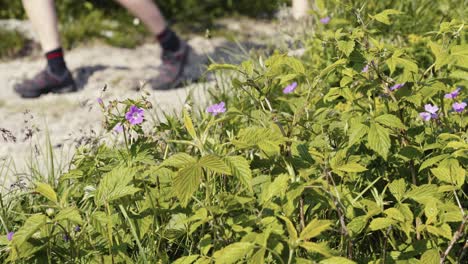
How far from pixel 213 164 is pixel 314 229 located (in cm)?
28

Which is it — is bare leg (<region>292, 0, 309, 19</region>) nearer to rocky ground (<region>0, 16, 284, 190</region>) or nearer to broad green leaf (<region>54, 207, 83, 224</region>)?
rocky ground (<region>0, 16, 284, 190</region>)

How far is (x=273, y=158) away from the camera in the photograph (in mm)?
1774

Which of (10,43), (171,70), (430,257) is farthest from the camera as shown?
(10,43)

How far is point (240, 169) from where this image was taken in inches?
60.4

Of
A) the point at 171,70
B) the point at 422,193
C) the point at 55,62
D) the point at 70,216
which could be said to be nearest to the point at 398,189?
the point at 422,193

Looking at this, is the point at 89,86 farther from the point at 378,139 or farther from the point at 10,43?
the point at 378,139

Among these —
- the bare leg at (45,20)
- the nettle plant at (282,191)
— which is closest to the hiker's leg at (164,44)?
the bare leg at (45,20)

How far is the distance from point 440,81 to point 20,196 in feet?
4.61

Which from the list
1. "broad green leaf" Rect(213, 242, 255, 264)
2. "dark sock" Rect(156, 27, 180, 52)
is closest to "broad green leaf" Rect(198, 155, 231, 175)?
"broad green leaf" Rect(213, 242, 255, 264)

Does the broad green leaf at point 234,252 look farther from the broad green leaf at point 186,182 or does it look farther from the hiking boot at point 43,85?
the hiking boot at point 43,85

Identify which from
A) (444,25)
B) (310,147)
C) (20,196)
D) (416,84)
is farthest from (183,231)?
(444,25)

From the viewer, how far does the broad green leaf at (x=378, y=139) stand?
5.43 feet

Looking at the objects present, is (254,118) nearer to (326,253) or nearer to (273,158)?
(273,158)

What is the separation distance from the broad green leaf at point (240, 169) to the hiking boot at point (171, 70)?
7.96 ft
